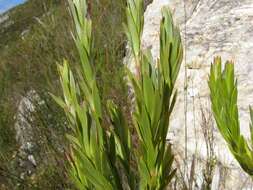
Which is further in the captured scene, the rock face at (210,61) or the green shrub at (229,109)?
the rock face at (210,61)

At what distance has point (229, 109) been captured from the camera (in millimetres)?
1408

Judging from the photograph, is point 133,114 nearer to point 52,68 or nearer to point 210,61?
point 210,61

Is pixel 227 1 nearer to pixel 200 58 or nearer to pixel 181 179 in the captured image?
pixel 200 58

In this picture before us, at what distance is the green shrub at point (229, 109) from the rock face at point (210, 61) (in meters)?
0.77

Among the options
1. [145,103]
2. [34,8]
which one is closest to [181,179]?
[145,103]

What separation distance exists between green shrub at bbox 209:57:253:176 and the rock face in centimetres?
77

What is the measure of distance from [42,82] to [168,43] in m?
3.65

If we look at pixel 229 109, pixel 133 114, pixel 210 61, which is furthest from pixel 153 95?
pixel 210 61

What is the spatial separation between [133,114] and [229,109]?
0.95ft

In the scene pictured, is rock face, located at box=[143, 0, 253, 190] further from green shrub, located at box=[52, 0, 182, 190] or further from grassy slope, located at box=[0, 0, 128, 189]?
green shrub, located at box=[52, 0, 182, 190]

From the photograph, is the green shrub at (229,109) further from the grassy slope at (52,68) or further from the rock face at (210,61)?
the grassy slope at (52,68)

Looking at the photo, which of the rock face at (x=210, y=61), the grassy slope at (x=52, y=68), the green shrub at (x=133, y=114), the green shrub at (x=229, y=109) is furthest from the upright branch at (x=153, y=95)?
the grassy slope at (x=52, y=68)

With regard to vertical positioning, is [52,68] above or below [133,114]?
above

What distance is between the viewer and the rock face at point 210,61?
233 cm
